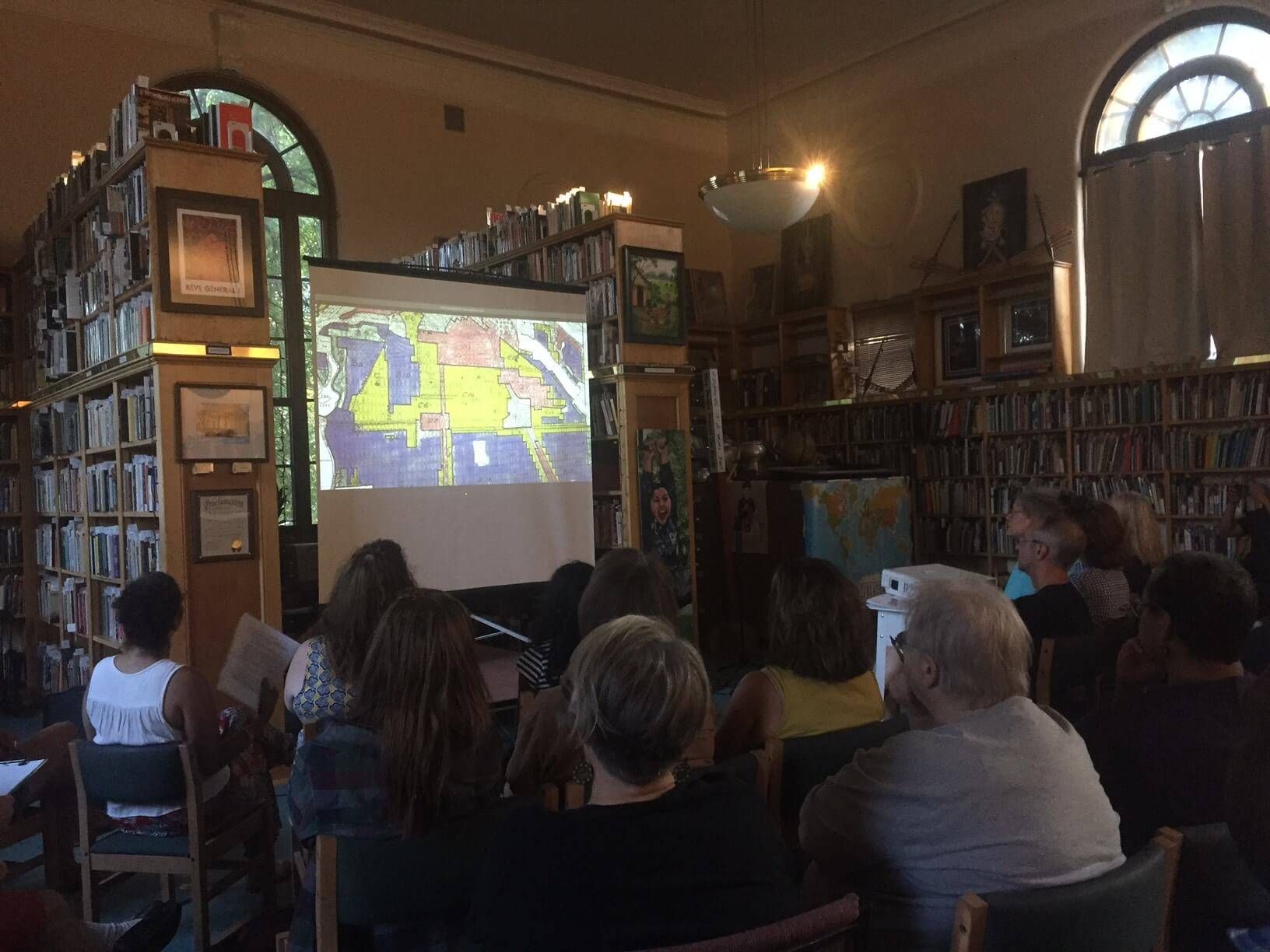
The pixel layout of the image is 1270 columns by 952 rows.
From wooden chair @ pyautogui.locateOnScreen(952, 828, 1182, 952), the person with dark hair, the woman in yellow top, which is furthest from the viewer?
the person with dark hair

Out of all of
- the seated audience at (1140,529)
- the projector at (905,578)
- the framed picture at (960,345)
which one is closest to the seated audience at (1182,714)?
the projector at (905,578)

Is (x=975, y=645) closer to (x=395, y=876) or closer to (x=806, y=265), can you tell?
(x=395, y=876)

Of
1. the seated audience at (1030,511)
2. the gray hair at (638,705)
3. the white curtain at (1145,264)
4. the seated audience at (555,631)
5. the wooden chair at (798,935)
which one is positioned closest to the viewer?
the wooden chair at (798,935)

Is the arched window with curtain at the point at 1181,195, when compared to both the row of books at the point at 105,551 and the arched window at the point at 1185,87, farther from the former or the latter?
the row of books at the point at 105,551

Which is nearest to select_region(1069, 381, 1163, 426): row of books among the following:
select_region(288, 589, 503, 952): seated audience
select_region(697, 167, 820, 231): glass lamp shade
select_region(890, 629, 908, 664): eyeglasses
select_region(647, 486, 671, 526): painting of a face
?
select_region(697, 167, 820, 231): glass lamp shade

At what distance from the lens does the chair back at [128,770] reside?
2.53 m

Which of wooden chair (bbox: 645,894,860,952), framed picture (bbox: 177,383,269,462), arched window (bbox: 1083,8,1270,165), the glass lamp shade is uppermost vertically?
arched window (bbox: 1083,8,1270,165)

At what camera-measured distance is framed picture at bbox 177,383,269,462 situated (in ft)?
14.5

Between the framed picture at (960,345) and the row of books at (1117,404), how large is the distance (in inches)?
38.8

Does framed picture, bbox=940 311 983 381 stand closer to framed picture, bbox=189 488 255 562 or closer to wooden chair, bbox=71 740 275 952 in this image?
framed picture, bbox=189 488 255 562

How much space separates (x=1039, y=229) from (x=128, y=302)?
6592 mm

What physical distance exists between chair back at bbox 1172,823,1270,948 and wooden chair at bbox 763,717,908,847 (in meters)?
0.59

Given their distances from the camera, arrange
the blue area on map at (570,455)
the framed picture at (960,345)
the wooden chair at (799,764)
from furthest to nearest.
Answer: the framed picture at (960,345), the blue area on map at (570,455), the wooden chair at (799,764)

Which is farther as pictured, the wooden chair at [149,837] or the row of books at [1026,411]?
the row of books at [1026,411]
